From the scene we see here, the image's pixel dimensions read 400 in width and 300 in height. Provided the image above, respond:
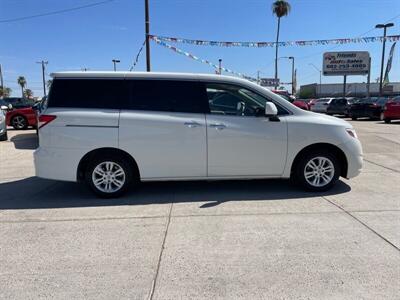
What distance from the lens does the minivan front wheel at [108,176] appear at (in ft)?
19.1

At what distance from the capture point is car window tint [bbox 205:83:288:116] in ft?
19.6

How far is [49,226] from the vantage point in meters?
4.82

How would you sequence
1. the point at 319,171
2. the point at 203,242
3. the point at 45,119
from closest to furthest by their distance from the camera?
the point at 203,242 < the point at 45,119 < the point at 319,171

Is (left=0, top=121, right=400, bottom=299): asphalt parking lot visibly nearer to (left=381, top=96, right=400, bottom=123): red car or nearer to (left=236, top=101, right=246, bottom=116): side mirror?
(left=236, top=101, right=246, bottom=116): side mirror

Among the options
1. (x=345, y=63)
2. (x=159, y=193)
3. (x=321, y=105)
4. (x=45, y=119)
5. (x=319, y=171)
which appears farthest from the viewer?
(x=345, y=63)

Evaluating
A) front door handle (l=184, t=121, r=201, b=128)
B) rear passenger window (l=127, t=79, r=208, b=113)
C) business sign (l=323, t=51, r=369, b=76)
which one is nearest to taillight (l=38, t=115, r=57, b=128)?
rear passenger window (l=127, t=79, r=208, b=113)

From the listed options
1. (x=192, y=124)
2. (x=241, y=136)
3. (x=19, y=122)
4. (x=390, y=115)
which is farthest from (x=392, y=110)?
(x=19, y=122)

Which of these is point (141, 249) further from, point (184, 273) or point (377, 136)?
point (377, 136)

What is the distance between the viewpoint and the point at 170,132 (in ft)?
18.9

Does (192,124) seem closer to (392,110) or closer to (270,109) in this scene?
(270,109)

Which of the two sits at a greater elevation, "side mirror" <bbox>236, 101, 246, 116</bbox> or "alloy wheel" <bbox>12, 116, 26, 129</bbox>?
"side mirror" <bbox>236, 101, 246, 116</bbox>

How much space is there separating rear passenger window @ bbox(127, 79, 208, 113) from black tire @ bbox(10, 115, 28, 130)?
561 inches

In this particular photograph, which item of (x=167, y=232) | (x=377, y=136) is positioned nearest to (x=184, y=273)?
(x=167, y=232)

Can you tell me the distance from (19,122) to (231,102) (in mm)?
15094
